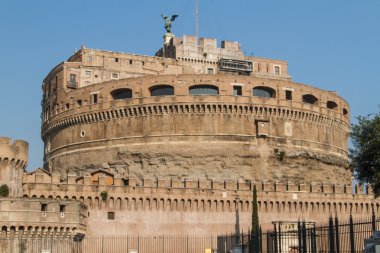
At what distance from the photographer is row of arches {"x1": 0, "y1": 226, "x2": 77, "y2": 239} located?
28.6m

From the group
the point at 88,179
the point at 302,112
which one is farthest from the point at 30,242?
the point at 302,112

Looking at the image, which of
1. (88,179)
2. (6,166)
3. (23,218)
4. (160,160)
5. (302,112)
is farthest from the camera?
(302,112)

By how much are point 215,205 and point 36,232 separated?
652 inches

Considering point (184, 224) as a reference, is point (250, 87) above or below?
above

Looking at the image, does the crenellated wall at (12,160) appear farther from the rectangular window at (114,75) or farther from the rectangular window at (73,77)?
the rectangular window at (114,75)

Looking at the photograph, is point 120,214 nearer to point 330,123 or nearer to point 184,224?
point 184,224

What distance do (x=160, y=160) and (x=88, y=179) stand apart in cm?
972

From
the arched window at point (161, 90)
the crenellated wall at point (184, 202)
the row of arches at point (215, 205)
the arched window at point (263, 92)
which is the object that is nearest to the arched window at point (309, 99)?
the arched window at point (263, 92)

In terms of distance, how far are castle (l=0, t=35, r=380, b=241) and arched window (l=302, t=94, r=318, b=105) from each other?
118mm

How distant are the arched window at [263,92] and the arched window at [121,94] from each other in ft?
34.7

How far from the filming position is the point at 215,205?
4338 centimetres

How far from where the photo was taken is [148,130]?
165 feet

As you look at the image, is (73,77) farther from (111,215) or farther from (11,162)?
(11,162)

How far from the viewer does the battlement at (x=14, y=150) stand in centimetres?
3356
